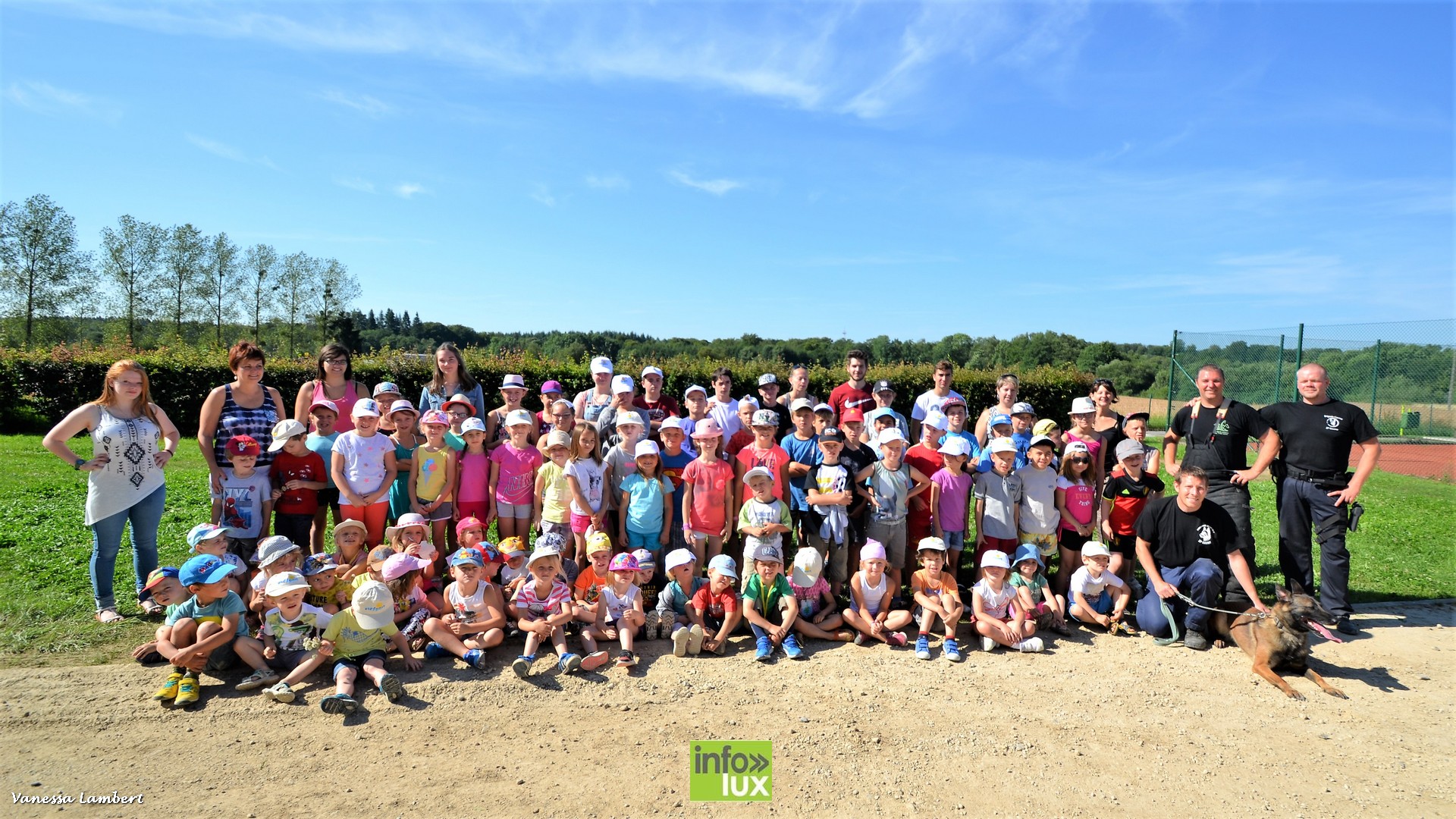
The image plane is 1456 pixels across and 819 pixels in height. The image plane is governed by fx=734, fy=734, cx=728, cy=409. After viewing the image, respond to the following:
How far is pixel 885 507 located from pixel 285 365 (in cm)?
1590

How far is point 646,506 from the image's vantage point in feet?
19.1

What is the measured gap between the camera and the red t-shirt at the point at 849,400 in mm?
7363

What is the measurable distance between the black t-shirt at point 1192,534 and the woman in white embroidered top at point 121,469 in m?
7.54

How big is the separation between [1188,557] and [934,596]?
197 centimetres

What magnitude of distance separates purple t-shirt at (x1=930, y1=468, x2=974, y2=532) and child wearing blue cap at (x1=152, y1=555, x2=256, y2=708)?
5111mm

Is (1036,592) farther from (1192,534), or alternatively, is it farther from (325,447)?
(325,447)

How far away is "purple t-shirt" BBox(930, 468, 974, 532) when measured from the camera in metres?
6.04

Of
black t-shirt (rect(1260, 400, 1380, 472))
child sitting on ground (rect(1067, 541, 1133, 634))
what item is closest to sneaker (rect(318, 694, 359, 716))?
child sitting on ground (rect(1067, 541, 1133, 634))

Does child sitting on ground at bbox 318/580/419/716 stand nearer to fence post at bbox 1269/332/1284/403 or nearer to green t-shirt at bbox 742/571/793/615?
green t-shirt at bbox 742/571/793/615

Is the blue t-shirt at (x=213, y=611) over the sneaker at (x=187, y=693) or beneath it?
over

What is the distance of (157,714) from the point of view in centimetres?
432

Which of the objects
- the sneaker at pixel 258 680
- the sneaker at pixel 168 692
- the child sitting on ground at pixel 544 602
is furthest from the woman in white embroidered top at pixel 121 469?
the child sitting on ground at pixel 544 602

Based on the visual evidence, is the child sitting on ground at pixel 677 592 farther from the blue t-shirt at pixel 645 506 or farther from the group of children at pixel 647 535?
the blue t-shirt at pixel 645 506

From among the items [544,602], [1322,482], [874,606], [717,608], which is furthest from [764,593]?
[1322,482]
